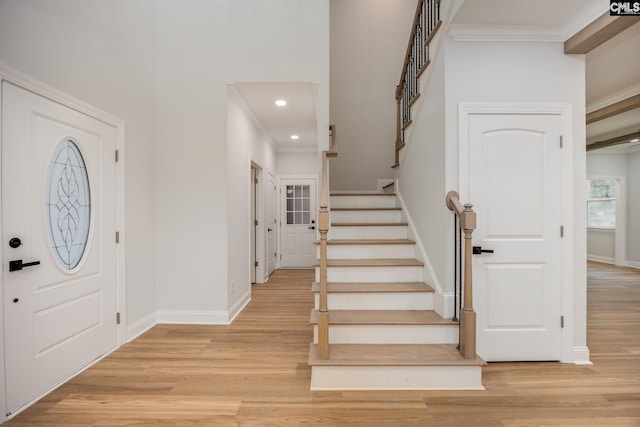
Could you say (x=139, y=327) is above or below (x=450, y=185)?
below

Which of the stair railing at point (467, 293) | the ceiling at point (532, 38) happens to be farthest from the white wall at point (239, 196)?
the stair railing at point (467, 293)

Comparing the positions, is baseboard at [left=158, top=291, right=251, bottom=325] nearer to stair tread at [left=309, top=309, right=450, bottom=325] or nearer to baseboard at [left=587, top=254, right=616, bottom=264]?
stair tread at [left=309, top=309, right=450, bottom=325]

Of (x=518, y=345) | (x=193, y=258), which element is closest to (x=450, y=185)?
(x=518, y=345)

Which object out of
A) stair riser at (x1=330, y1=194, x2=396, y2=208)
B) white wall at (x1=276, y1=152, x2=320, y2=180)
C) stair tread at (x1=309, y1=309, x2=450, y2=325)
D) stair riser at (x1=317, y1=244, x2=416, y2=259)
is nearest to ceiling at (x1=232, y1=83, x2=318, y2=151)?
white wall at (x1=276, y1=152, x2=320, y2=180)

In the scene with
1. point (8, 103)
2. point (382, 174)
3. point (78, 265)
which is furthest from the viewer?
point (382, 174)

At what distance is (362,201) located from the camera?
159 inches

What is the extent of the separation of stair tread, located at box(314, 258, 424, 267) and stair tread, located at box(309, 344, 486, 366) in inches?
29.3

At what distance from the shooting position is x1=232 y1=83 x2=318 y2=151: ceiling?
11.6 feet

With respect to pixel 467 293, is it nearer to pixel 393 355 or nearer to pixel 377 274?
pixel 393 355

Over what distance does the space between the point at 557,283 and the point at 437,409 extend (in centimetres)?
146

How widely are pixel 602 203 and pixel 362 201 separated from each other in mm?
7548

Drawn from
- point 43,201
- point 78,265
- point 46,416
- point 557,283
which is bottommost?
point 46,416

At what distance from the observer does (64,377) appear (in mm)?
2291

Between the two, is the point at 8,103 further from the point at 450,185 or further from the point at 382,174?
the point at 382,174
